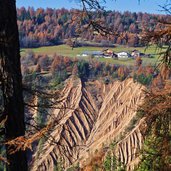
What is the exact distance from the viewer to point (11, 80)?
3.50m

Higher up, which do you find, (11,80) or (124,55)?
(11,80)

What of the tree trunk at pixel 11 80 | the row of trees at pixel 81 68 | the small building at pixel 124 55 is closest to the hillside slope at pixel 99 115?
the row of trees at pixel 81 68

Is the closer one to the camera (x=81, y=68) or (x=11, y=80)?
(x=11, y=80)

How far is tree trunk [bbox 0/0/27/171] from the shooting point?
344cm

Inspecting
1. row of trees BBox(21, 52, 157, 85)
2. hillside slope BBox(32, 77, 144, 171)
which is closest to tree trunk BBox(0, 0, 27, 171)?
hillside slope BBox(32, 77, 144, 171)

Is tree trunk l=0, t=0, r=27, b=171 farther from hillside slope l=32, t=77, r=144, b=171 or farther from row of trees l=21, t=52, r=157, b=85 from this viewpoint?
row of trees l=21, t=52, r=157, b=85

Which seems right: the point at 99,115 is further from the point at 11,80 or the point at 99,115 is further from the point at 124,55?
the point at 11,80

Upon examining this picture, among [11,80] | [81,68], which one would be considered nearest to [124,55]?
[81,68]

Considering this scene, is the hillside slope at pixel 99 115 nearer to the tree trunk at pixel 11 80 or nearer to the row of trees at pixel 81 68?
the row of trees at pixel 81 68

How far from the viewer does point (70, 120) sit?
62406 mm

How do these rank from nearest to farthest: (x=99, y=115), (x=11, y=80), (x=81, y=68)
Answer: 1. (x=11, y=80)
2. (x=99, y=115)
3. (x=81, y=68)

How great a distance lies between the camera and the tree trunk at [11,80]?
3438 millimetres

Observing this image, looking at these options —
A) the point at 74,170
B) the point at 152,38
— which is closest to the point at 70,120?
the point at 74,170

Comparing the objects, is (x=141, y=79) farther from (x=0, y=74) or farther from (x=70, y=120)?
(x=0, y=74)
